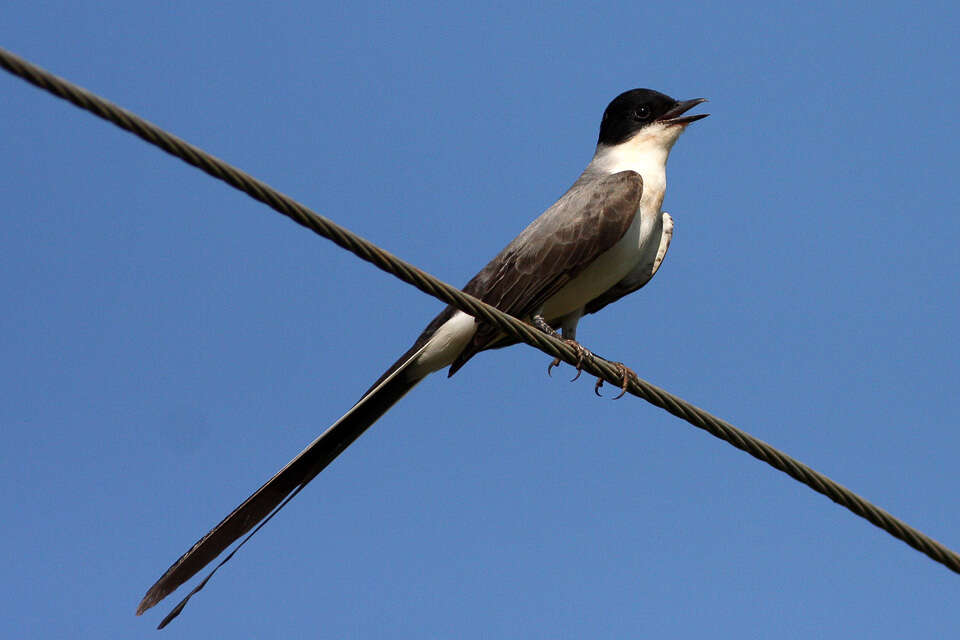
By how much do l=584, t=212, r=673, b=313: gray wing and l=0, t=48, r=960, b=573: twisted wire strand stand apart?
2.11 metres

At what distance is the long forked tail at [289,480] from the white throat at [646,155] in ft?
5.84

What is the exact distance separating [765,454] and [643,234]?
9.06 feet

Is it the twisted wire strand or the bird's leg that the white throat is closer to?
the bird's leg

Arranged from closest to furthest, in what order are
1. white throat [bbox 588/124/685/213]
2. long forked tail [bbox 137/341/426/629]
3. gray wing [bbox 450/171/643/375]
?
long forked tail [bbox 137/341/426/629] < gray wing [bbox 450/171/643/375] < white throat [bbox 588/124/685/213]

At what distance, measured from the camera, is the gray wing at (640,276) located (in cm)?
694

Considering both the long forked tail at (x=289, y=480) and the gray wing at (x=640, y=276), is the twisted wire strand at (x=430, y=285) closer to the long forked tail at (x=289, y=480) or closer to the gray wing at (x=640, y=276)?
the long forked tail at (x=289, y=480)

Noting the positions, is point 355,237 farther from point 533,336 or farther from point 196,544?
point 196,544

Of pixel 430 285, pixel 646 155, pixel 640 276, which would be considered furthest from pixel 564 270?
pixel 430 285

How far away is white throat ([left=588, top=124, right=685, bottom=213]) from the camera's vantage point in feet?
22.7

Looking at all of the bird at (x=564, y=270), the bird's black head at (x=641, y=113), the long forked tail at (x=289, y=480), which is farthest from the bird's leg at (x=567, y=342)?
the bird's black head at (x=641, y=113)

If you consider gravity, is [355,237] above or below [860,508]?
below

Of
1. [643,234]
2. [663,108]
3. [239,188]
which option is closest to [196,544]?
[239,188]

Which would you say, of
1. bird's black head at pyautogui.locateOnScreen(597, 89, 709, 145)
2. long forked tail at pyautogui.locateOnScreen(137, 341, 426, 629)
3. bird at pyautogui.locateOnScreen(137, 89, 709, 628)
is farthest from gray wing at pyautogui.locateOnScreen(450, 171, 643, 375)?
bird's black head at pyautogui.locateOnScreen(597, 89, 709, 145)

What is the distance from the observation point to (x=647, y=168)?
6961 millimetres
